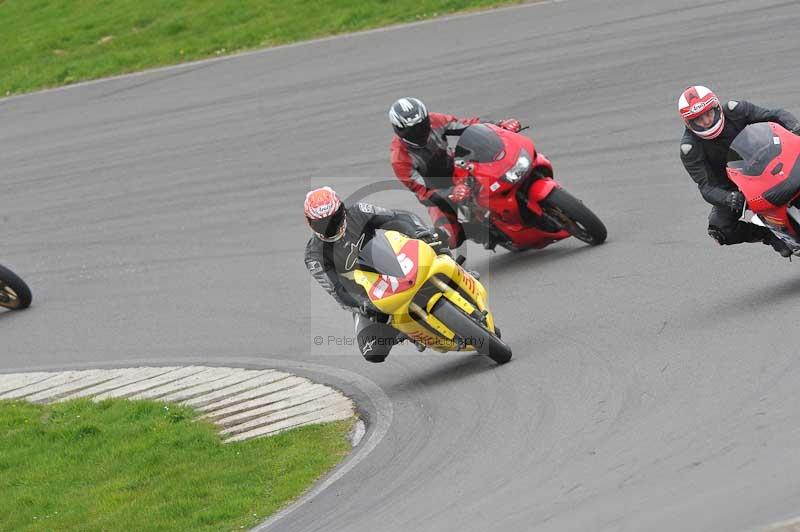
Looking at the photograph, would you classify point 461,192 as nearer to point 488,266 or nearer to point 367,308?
point 488,266

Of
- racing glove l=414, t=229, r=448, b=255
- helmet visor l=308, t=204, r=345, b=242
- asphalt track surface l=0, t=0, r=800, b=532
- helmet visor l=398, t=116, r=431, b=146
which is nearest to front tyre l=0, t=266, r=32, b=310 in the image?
asphalt track surface l=0, t=0, r=800, b=532

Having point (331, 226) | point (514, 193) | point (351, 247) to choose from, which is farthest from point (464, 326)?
point (514, 193)

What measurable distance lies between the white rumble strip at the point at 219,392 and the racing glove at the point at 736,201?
3263mm

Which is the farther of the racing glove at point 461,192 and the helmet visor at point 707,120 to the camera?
the racing glove at point 461,192

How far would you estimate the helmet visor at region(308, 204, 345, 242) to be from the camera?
10.1m

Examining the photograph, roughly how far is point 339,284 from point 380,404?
3.22 feet

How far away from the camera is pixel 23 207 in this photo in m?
19.3

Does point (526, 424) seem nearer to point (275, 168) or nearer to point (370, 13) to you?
point (275, 168)

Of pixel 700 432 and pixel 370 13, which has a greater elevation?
pixel 700 432

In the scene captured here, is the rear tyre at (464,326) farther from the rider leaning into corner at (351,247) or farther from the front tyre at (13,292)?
the front tyre at (13,292)

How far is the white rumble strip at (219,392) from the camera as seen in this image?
1052 centimetres

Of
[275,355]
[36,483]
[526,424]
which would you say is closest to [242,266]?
[275,355]

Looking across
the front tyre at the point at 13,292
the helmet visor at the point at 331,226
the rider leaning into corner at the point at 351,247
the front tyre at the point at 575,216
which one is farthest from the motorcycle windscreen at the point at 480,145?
the front tyre at the point at 13,292

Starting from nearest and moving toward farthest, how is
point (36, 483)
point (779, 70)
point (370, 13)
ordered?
point (36, 483) → point (779, 70) → point (370, 13)
